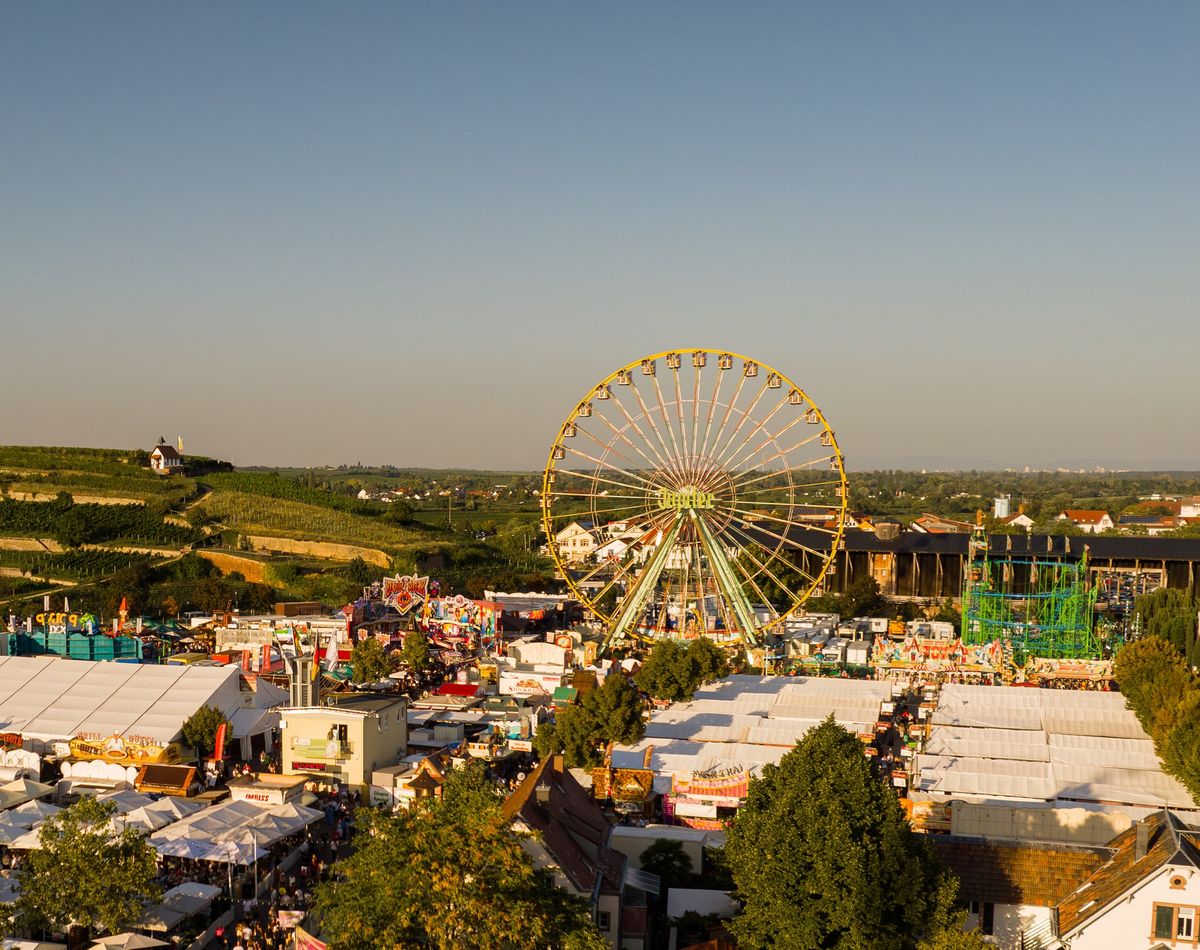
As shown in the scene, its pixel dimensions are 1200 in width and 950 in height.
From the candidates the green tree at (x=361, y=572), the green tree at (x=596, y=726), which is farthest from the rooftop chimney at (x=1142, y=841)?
the green tree at (x=361, y=572)

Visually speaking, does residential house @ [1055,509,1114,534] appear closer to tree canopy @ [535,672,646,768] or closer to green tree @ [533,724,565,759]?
tree canopy @ [535,672,646,768]

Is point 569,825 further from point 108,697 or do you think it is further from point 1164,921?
point 108,697

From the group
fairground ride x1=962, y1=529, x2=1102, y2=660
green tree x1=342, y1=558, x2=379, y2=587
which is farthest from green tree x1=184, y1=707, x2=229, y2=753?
green tree x1=342, y1=558, x2=379, y2=587

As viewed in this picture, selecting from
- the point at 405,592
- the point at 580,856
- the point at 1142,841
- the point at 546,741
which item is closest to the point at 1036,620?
the point at 405,592

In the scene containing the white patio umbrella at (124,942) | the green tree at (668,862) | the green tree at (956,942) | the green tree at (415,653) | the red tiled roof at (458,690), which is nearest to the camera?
the green tree at (956,942)

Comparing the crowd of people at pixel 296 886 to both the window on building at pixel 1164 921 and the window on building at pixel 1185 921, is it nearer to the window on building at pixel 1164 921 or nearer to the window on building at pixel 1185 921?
the window on building at pixel 1164 921
